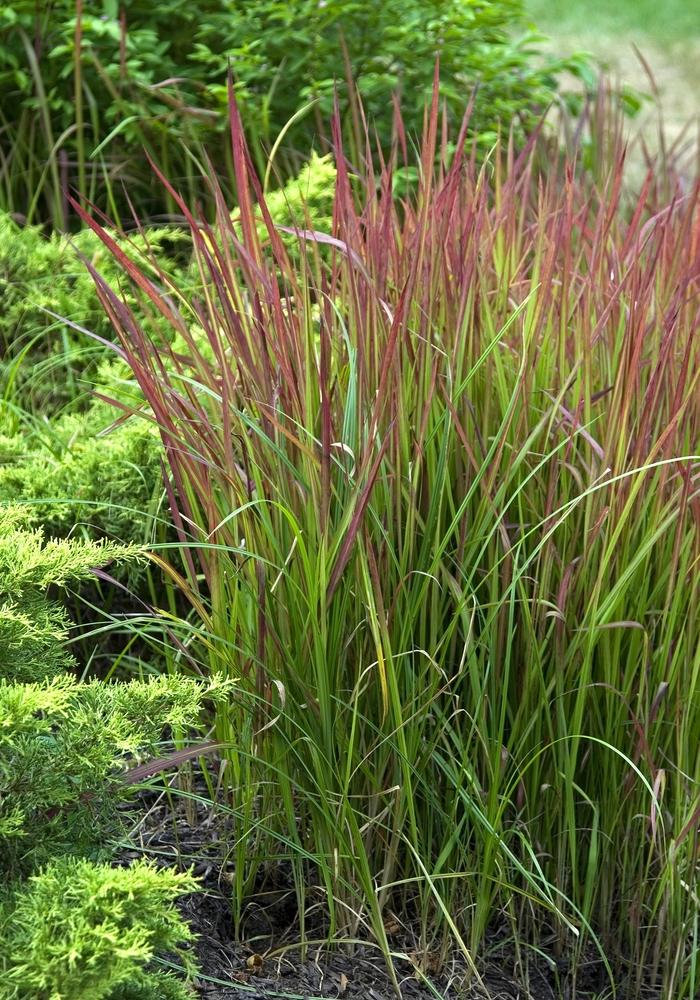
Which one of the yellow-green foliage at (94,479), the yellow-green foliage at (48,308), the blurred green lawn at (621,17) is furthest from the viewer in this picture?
the blurred green lawn at (621,17)

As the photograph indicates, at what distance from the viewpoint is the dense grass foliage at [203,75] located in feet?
12.6

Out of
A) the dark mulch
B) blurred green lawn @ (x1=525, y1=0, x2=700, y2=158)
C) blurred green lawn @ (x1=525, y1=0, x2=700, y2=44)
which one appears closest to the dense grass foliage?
the dark mulch

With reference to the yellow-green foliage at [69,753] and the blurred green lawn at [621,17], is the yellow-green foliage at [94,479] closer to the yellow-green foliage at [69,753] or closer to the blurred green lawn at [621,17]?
the yellow-green foliage at [69,753]

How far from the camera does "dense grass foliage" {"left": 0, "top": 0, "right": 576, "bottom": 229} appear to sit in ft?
12.6

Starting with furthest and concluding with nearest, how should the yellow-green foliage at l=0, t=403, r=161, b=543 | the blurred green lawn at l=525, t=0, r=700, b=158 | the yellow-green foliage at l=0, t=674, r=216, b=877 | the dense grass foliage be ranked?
1. the blurred green lawn at l=525, t=0, r=700, b=158
2. the dense grass foliage
3. the yellow-green foliage at l=0, t=403, r=161, b=543
4. the yellow-green foliage at l=0, t=674, r=216, b=877

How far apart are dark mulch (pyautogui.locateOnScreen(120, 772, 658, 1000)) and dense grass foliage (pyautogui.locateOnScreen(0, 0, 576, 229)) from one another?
256cm

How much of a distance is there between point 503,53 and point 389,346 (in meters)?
3.06

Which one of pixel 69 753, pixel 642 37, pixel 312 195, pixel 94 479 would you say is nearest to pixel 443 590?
pixel 69 753

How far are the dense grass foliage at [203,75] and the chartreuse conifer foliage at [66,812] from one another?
245cm

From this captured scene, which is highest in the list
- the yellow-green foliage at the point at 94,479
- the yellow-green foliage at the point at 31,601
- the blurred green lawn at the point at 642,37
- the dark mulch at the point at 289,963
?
the yellow-green foliage at the point at 31,601

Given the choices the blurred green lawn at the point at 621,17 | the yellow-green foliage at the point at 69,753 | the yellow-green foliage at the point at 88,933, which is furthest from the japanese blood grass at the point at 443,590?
the blurred green lawn at the point at 621,17

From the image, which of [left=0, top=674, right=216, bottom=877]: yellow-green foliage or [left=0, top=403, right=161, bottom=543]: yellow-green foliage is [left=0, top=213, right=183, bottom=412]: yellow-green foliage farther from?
[left=0, top=674, right=216, bottom=877]: yellow-green foliage

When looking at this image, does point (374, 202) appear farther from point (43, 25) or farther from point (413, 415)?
point (43, 25)

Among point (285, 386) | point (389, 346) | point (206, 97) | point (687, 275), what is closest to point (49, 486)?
point (285, 386)
